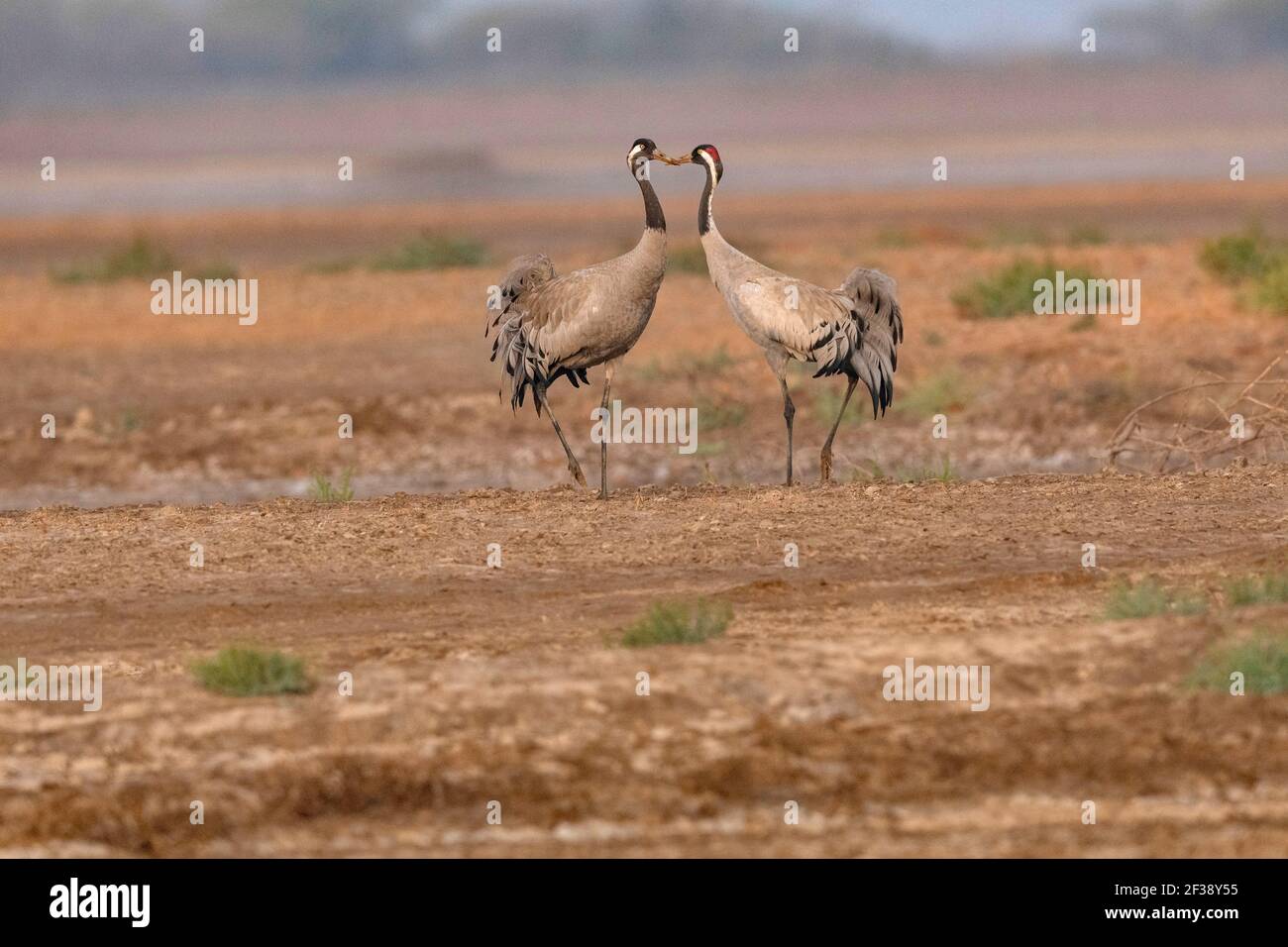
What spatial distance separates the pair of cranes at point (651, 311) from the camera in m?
13.3

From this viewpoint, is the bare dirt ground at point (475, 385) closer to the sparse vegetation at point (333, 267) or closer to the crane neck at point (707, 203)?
the crane neck at point (707, 203)

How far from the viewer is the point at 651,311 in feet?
43.5

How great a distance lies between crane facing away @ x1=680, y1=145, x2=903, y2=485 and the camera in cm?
1348

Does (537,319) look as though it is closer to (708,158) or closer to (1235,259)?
(708,158)

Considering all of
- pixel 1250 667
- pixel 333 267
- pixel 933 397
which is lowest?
pixel 1250 667

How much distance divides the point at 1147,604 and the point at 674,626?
7.44 ft

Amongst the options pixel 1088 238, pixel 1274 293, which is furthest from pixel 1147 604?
pixel 1088 238

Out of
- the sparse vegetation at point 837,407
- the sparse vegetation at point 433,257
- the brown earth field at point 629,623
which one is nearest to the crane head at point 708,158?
the brown earth field at point 629,623

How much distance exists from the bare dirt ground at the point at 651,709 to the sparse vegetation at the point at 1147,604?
0.15 m

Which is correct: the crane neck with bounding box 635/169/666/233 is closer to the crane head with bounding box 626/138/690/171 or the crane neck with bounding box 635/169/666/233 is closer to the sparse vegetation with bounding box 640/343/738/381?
the crane head with bounding box 626/138/690/171
